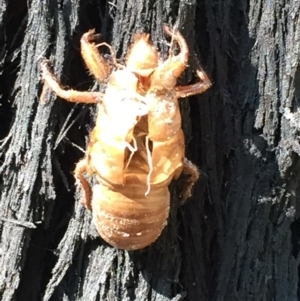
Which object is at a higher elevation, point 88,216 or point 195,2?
point 195,2

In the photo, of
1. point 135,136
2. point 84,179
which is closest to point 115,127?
point 135,136

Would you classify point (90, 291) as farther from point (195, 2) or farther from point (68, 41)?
point (195, 2)

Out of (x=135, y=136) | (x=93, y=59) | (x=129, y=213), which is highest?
(x=93, y=59)

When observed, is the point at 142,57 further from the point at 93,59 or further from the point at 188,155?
the point at 188,155

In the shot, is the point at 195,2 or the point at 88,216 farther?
the point at 88,216

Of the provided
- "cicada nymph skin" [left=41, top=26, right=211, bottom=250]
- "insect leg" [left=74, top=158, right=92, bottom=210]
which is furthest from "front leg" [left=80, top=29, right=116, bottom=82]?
"insect leg" [left=74, top=158, right=92, bottom=210]

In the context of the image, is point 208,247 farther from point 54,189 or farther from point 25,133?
point 25,133

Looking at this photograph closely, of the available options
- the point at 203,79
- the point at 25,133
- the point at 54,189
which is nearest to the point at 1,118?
the point at 25,133

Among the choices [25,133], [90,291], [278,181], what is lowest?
[90,291]
